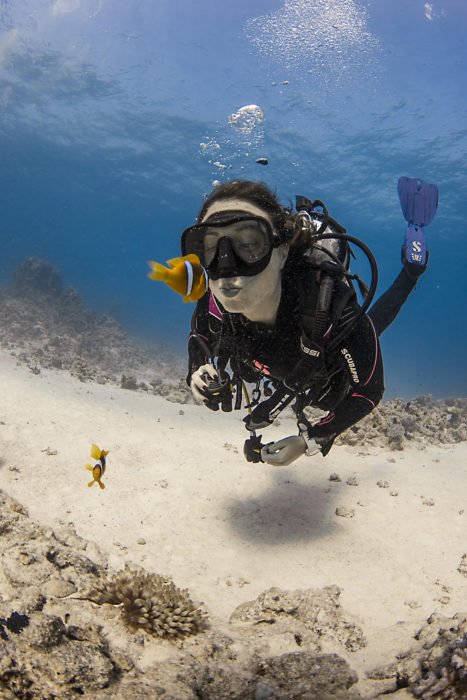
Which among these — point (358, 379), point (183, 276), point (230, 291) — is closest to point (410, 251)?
point (358, 379)

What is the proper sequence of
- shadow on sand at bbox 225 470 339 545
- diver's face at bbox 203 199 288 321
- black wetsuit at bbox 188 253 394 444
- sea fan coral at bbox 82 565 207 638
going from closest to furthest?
1. sea fan coral at bbox 82 565 207 638
2. diver's face at bbox 203 199 288 321
3. black wetsuit at bbox 188 253 394 444
4. shadow on sand at bbox 225 470 339 545

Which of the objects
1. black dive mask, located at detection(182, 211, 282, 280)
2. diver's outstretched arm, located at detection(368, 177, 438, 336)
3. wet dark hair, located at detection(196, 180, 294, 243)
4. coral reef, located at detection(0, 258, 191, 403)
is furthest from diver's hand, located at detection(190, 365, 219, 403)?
coral reef, located at detection(0, 258, 191, 403)

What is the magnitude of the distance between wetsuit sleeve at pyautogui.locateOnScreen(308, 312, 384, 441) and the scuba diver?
→ 1cm

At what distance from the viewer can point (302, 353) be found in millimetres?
4062

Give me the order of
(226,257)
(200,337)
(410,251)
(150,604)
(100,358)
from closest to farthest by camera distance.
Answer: (150,604)
(226,257)
(200,337)
(410,251)
(100,358)

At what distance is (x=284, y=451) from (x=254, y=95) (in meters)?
29.5

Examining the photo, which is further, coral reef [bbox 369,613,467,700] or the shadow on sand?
the shadow on sand

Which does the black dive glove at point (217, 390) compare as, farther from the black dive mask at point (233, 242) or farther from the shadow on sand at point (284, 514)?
the shadow on sand at point (284, 514)

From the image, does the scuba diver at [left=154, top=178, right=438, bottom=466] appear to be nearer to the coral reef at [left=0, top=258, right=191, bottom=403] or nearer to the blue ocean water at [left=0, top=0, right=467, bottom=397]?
the coral reef at [left=0, top=258, right=191, bottom=403]

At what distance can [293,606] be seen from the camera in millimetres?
3762

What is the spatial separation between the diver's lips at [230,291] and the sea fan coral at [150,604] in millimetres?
2439

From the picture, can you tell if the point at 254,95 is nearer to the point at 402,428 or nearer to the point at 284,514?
the point at 402,428

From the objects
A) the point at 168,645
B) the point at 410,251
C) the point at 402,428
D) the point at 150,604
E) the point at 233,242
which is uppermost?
the point at 410,251

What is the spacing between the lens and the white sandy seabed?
14.3 ft
